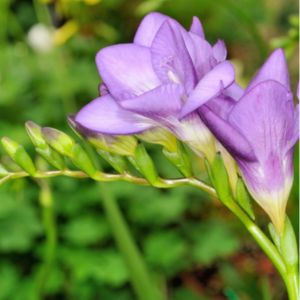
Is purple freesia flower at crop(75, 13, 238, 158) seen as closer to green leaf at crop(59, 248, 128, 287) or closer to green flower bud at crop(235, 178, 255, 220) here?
green flower bud at crop(235, 178, 255, 220)

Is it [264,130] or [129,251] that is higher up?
[264,130]

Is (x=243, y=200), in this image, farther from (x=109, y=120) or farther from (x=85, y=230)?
(x=85, y=230)

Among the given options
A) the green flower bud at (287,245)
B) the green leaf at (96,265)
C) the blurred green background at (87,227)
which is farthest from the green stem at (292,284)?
the green leaf at (96,265)

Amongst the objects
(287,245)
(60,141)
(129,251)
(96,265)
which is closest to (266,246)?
(287,245)

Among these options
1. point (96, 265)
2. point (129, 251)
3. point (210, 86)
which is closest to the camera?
point (210, 86)

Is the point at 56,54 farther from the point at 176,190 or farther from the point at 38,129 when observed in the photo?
the point at 38,129

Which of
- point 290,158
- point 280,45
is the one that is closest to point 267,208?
point 290,158
